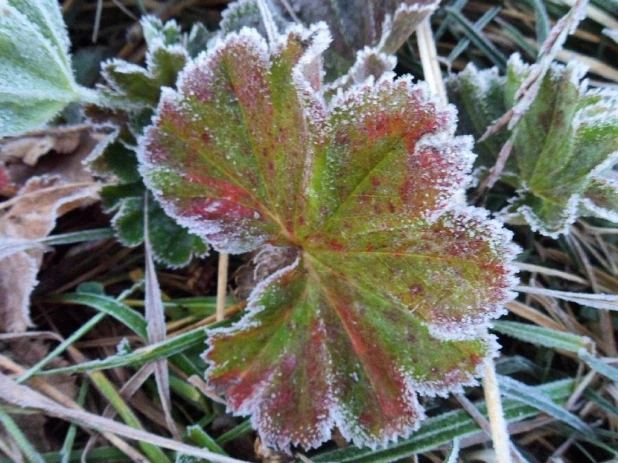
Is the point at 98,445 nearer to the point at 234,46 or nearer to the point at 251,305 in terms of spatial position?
the point at 251,305

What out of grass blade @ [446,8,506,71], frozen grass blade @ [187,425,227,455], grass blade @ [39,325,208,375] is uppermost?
grass blade @ [446,8,506,71]

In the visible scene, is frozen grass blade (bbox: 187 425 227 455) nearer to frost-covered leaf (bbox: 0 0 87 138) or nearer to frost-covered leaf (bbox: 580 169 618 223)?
frost-covered leaf (bbox: 0 0 87 138)

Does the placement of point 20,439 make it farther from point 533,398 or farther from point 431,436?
point 533,398

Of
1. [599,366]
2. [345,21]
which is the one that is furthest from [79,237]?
[599,366]

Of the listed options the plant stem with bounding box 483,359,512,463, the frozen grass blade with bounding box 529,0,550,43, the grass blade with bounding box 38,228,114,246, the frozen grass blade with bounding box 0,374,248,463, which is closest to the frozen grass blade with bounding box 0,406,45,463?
the frozen grass blade with bounding box 0,374,248,463

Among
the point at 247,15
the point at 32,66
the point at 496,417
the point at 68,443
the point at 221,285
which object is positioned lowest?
the point at 68,443

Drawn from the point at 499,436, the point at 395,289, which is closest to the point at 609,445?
the point at 499,436
